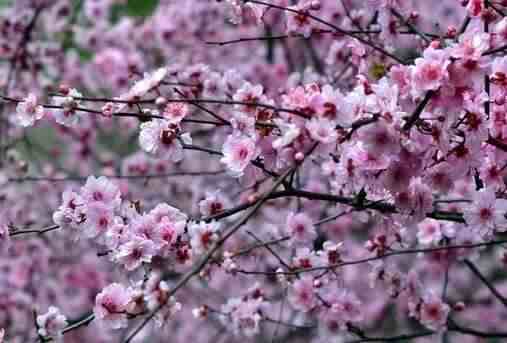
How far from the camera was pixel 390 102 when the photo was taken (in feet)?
5.34

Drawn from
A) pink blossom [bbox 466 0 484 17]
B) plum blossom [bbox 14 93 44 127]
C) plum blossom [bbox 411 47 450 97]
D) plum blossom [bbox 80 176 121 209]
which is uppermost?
pink blossom [bbox 466 0 484 17]

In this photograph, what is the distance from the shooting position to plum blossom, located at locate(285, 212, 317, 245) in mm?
2324

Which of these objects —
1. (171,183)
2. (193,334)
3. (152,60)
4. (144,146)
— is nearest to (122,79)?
(152,60)

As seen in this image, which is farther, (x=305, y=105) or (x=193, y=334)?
(x=193, y=334)

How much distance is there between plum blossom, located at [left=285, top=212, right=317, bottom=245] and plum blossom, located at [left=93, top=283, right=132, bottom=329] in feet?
2.23

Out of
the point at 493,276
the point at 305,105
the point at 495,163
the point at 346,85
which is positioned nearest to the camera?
the point at 305,105

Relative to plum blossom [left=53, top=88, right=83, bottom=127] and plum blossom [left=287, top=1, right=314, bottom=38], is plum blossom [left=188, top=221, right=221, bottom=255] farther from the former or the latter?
plum blossom [left=287, top=1, right=314, bottom=38]

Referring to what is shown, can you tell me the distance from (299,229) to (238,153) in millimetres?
591

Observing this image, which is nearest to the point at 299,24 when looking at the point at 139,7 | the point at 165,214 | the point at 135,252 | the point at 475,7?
the point at 475,7

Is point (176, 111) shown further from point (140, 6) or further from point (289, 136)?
point (140, 6)

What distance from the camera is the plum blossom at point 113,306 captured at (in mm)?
1791

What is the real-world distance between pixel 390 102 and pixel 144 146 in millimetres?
623

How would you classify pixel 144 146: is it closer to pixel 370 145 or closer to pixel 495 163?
pixel 370 145

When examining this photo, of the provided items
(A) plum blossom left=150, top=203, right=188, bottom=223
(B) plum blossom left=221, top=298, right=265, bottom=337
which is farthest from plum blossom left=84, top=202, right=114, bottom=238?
(B) plum blossom left=221, top=298, right=265, bottom=337
